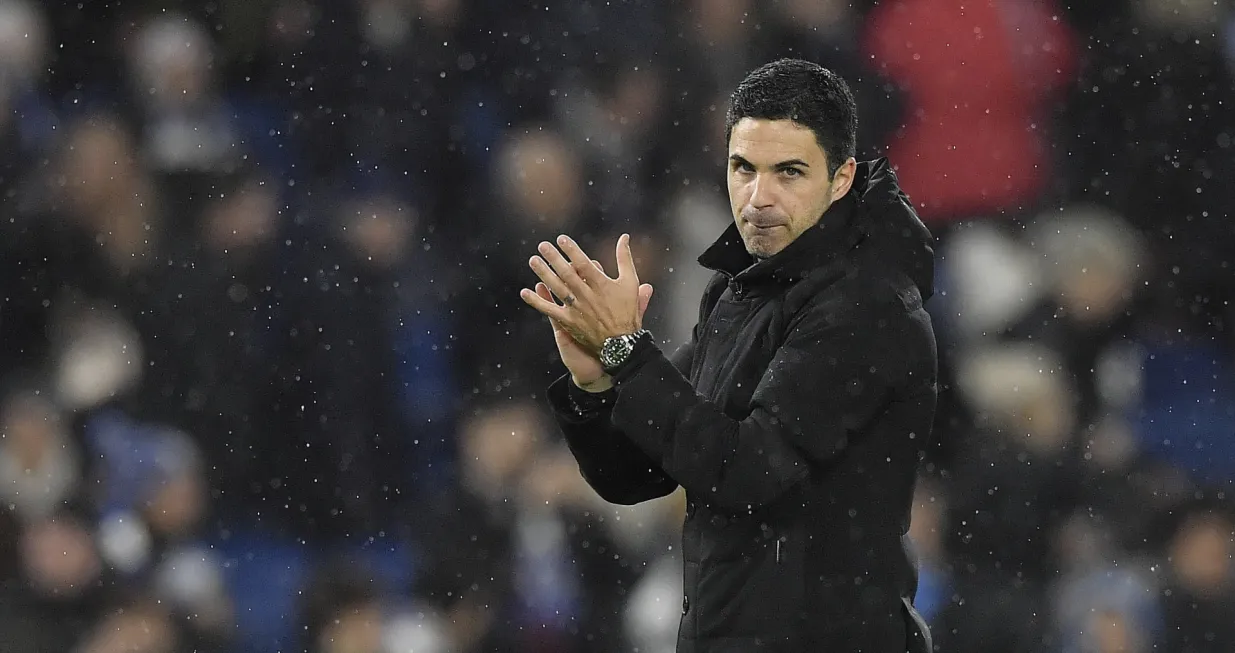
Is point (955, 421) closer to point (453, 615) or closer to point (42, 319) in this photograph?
point (453, 615)

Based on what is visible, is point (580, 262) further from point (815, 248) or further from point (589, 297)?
point (815, 248)

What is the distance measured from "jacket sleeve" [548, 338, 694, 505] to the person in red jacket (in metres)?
1.56

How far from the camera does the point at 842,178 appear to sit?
1613 mm

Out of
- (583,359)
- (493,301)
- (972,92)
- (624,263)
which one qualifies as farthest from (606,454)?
(972,92)

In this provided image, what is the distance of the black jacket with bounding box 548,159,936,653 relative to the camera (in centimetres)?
146

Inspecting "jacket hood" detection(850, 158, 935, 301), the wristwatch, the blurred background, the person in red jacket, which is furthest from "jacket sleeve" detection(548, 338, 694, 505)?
the person in red jacket

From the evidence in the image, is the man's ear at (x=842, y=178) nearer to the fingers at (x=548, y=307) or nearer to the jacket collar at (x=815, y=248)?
the jacket collar at (x=815, y=248)

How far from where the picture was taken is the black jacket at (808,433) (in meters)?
1.46

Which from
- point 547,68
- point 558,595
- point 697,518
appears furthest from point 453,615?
point 697,518

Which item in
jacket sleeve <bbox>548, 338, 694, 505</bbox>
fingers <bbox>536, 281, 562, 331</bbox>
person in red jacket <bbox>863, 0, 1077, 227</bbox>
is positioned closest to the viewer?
fingers <bbox>536, 281, 562, 331</bbox>

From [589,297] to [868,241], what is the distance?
32 centimetres

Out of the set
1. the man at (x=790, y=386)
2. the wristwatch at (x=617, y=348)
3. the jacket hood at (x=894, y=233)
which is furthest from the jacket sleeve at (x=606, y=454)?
the jacket hood at (x=894, y=233)

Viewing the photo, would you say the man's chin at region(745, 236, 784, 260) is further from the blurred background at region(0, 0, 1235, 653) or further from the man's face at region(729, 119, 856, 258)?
the blurred background at region(0, 0, 1235, 653)

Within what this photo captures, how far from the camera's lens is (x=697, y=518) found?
A: 5.26 ft
